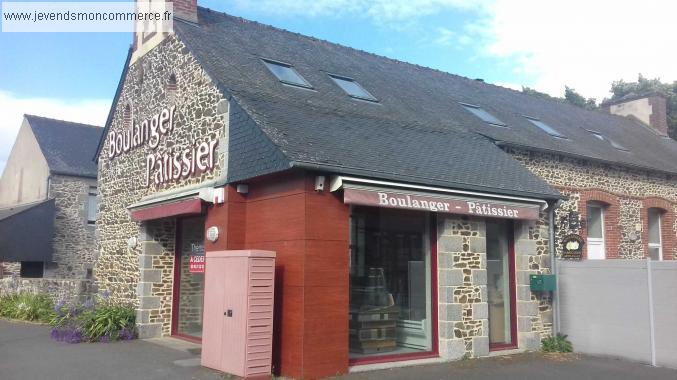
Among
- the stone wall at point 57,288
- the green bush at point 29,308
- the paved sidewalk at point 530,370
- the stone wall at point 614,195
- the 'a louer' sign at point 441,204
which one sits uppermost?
the stone wall at point 614,195

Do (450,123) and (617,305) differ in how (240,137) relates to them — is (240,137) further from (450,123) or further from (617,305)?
(617,305)

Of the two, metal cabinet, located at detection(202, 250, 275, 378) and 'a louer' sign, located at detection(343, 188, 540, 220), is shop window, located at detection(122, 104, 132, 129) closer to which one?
metal cabinet, located at detection(202, 250, 275, 378)

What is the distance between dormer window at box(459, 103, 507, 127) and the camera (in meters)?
14.3

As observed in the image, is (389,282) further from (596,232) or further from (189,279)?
(596,232)

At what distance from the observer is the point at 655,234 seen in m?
16.3

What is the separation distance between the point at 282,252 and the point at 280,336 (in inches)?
46.7

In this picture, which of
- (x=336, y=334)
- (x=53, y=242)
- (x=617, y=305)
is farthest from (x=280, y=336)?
(x=53, y=242)

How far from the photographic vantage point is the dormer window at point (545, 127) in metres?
15.2

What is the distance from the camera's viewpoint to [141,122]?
1353 centimetres

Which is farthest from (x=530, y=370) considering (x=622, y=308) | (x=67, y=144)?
(x=67, y=144)

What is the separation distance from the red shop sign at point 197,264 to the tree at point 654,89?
2785 centimetres

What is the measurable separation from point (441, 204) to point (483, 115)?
624 centimetres

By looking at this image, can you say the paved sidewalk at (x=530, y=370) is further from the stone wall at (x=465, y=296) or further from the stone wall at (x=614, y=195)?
the stone wall at (x=614, y=195)

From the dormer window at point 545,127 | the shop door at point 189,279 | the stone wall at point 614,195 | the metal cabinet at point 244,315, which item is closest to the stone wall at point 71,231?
the shop door at point 189,279
